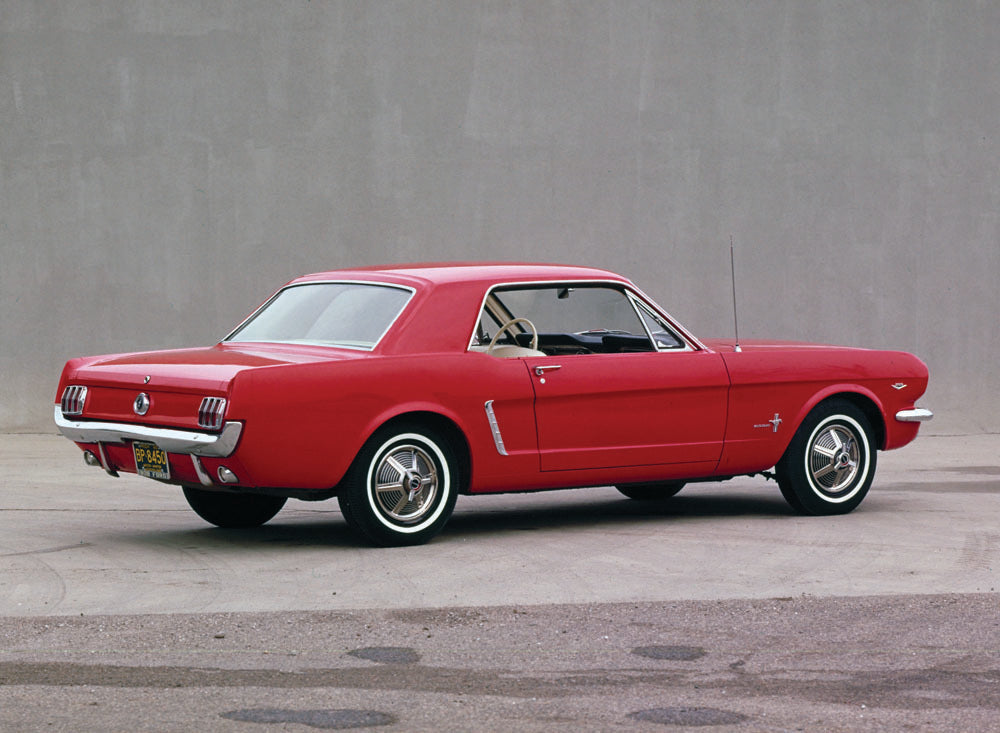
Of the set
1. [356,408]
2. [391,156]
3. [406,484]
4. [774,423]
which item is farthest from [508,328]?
[391,156]

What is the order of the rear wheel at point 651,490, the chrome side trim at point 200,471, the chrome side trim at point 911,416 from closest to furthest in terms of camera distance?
the chrome side trim at point 200,471 → the chrome side trim at point 911,416 → the rear wheel at point 651,490

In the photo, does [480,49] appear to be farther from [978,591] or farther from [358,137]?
[978,591]

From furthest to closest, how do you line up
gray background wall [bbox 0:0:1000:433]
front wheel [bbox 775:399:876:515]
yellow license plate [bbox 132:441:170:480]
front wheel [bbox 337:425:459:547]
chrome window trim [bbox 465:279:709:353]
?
gray background wall [bbox 0:0:1000:433] < front wheel [bbox 775:399:876:515] < chrome window trim [bbox 465:279:709:353] < front wheel [bbox 337:425:459:547] < yellow license plate [bbox 132:441:170:480]

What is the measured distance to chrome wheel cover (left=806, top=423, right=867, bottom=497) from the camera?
9.06m

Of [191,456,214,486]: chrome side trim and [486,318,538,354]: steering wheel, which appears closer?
[191,456,214,486]: chrome side trim

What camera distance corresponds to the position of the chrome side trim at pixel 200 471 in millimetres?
7270

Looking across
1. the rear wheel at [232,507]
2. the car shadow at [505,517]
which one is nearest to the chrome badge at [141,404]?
the car shadow at [505,517]

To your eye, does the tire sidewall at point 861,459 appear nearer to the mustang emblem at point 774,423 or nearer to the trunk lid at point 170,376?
the mustang emblem at point 774,423

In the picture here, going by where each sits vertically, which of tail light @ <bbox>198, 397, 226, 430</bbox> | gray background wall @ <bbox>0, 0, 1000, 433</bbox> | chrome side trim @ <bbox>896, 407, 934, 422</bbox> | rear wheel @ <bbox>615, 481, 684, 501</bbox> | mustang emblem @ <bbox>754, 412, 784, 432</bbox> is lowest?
rear wheel @ <bbox>615, 481, 684, 501</bbox>

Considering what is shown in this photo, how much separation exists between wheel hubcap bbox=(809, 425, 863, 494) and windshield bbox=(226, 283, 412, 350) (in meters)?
2.69

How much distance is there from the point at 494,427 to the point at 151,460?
1723 millimetres

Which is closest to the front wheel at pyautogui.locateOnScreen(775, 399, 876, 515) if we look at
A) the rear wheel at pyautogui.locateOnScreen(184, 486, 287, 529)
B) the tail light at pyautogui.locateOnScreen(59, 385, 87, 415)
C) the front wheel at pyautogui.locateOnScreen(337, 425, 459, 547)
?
the front wheel at pyautogui.locateOnScreen(337, 425, 459, 547)

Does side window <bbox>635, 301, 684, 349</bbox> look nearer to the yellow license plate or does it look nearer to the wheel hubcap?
the wheel hubcap

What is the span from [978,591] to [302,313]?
380cm
